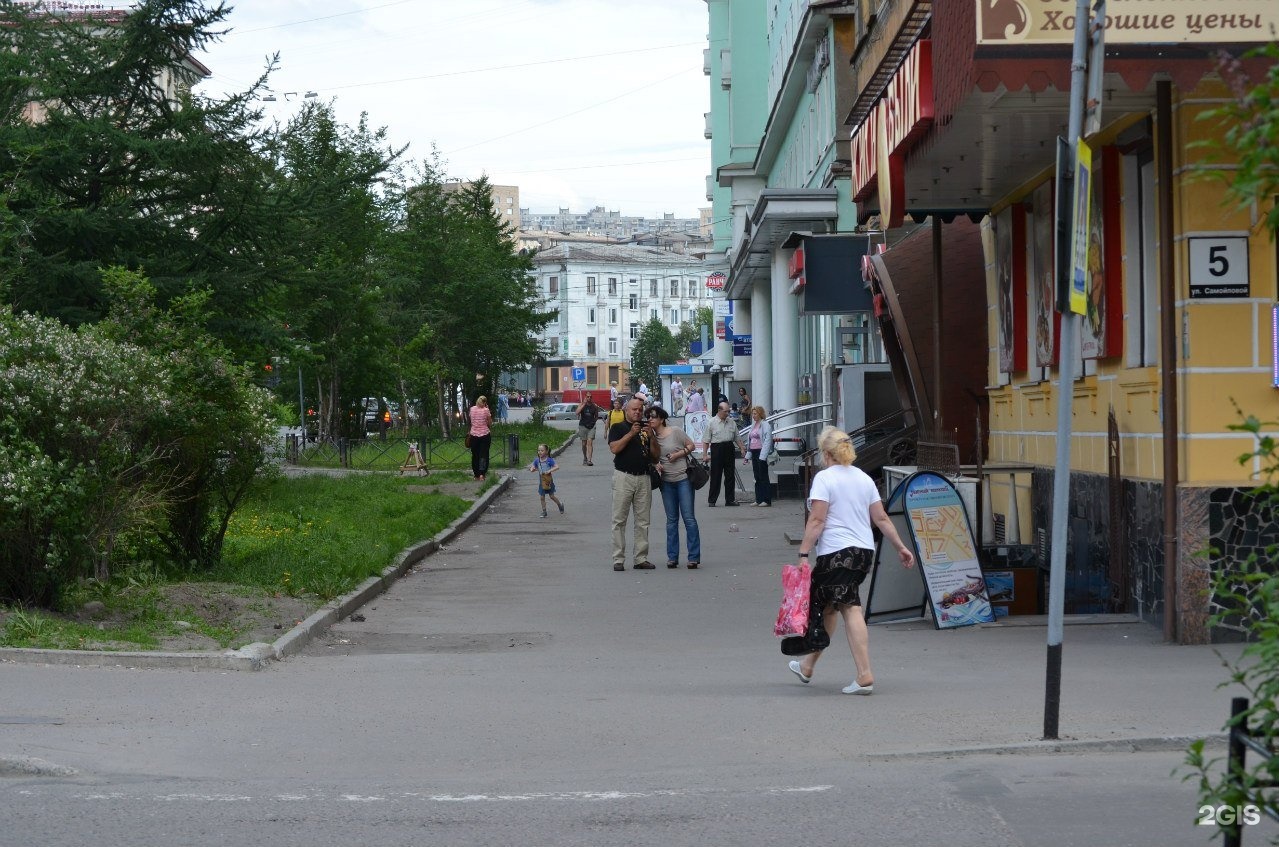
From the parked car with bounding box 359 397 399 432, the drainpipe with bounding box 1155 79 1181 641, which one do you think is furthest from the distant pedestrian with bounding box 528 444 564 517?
the parked car with bounding box 359 397 399 432

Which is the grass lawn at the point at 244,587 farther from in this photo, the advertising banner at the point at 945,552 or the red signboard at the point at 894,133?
the red signboard at the point at 894,133

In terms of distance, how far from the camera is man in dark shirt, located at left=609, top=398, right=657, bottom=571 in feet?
59.1

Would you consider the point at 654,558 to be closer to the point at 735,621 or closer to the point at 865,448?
the point at 865,448

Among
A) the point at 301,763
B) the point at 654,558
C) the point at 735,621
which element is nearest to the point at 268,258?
the point at 654,558

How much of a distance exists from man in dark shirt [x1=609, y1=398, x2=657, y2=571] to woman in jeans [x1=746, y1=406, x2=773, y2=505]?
30.1 feet

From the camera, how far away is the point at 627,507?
18188mm

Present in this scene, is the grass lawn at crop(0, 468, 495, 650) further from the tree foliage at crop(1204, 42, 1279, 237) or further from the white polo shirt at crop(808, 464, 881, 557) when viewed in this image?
the tree foliage at crop(1204, 42, 1279, 237)

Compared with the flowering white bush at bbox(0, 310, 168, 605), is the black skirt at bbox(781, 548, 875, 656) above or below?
below

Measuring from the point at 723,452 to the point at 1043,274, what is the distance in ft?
43.8

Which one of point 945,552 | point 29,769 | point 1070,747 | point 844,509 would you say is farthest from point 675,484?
point 29,769

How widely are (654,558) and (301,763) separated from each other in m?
12.0

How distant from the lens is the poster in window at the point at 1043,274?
14.4m

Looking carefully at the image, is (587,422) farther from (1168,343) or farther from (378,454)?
(1168,343)

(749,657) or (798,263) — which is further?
(798,263)
